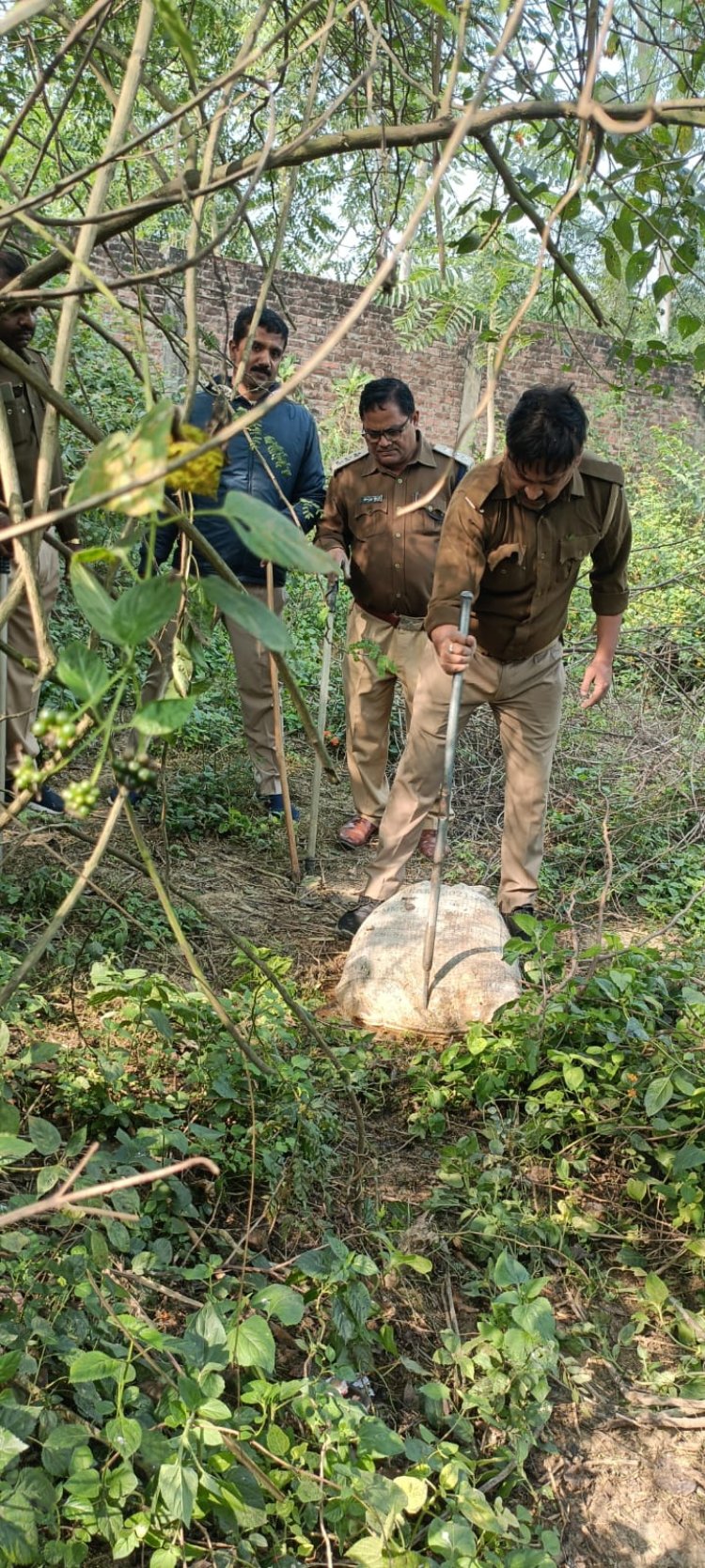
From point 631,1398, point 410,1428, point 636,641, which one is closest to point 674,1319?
point 631,1398

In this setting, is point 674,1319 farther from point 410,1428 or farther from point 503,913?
point 503,913

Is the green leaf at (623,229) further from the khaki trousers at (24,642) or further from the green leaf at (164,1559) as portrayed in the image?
the khaki trousers at (24,642)

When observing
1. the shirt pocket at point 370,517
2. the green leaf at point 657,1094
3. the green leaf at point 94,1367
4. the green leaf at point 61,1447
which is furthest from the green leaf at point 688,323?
the shirt pocket at point 370,517

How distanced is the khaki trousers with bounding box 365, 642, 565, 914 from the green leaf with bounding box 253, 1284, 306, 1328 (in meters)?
2.44

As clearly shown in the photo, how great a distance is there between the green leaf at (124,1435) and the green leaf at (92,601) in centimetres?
122

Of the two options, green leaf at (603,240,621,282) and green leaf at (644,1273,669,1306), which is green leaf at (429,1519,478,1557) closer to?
green leaf at (644,1273,669,1306)

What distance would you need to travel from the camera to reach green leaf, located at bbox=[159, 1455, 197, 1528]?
1.51 m

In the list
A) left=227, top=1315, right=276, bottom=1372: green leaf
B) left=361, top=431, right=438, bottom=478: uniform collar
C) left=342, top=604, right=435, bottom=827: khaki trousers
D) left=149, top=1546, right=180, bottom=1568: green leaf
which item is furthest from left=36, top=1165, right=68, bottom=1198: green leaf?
left=361, top=431, right=438, bottom=478: uniform collar

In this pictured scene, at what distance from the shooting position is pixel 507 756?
4230 mm

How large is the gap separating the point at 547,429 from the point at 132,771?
267 cm

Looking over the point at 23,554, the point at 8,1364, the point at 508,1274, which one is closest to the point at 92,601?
the point at 23,554

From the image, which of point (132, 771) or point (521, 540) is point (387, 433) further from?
point (132, 771)

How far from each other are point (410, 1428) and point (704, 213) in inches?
91.8

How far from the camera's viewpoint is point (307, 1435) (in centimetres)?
184
